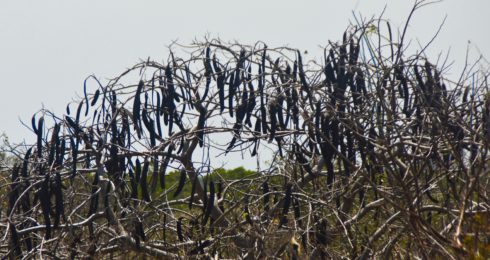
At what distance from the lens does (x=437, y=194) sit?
337 inches

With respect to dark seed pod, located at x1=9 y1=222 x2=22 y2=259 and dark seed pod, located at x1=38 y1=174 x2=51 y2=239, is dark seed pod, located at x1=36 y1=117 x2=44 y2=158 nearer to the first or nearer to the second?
dark seed pod, located at x1=38 y1=174 x2=51 y2=239

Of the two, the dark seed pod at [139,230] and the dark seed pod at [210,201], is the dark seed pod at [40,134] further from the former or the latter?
the dark seed pod at [210,201]

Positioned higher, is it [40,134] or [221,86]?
[221,86]

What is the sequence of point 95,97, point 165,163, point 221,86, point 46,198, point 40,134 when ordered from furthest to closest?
1. point 95,97
2. point 221,86
3. point 165,163
4. point 40,134
5. point 46,198

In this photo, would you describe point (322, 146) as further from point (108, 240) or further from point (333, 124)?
point (108, 240)

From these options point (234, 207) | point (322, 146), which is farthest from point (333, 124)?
point (234, 207)

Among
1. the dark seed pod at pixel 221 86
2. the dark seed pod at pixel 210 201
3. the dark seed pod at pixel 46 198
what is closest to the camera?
the dark seed pod at pixel 46 198

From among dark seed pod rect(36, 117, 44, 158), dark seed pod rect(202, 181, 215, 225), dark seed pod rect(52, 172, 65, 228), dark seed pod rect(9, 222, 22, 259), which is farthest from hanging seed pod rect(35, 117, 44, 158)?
dark seed pod rect(202, 181, 215, 225)

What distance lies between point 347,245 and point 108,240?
6.38 feet

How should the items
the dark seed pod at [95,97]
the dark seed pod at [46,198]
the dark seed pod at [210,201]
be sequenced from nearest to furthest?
the dark seed pod at [46,198] → the dark seed pod at [210,201] → the dark seed pod at [95,97]

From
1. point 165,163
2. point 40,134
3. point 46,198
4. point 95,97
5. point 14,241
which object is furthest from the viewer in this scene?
point 95,97

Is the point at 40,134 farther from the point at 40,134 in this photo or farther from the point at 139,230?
the point at 139,230

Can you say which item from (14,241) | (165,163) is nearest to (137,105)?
(165,163)

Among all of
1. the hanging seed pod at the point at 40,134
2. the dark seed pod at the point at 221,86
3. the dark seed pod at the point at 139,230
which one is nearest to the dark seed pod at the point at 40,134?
the hanging seed pod at the point at 40,134
